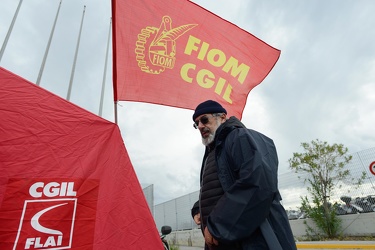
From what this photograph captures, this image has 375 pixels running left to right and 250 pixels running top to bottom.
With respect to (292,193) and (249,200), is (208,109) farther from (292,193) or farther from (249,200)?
(292,193)

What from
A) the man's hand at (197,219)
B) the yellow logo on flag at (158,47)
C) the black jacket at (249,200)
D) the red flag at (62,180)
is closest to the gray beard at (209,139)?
the black jacket at (249,200)

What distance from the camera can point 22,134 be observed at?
5.54ft

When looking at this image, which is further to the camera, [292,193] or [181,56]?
[292,193]

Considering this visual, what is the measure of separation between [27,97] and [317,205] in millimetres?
9547

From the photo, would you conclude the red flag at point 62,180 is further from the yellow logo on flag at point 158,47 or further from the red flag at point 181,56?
the yellow logo on flag at point 158,47

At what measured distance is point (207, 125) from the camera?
6.53 ft

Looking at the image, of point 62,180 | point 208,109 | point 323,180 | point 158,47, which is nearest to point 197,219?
point 208,109

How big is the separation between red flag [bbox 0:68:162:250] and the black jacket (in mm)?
789

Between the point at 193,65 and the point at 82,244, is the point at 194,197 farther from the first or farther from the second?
the point at 82,244

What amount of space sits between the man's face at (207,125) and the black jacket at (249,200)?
403 millimetres

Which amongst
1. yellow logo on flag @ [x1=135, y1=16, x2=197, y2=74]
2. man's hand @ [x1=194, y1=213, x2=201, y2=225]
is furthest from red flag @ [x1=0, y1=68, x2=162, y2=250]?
yellow logo on flag @ [x1=135, y1=16, x2=197, y2=74]

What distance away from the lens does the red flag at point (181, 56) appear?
9.75ft

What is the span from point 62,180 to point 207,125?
115cm

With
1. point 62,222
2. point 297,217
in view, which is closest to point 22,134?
point 62,222
